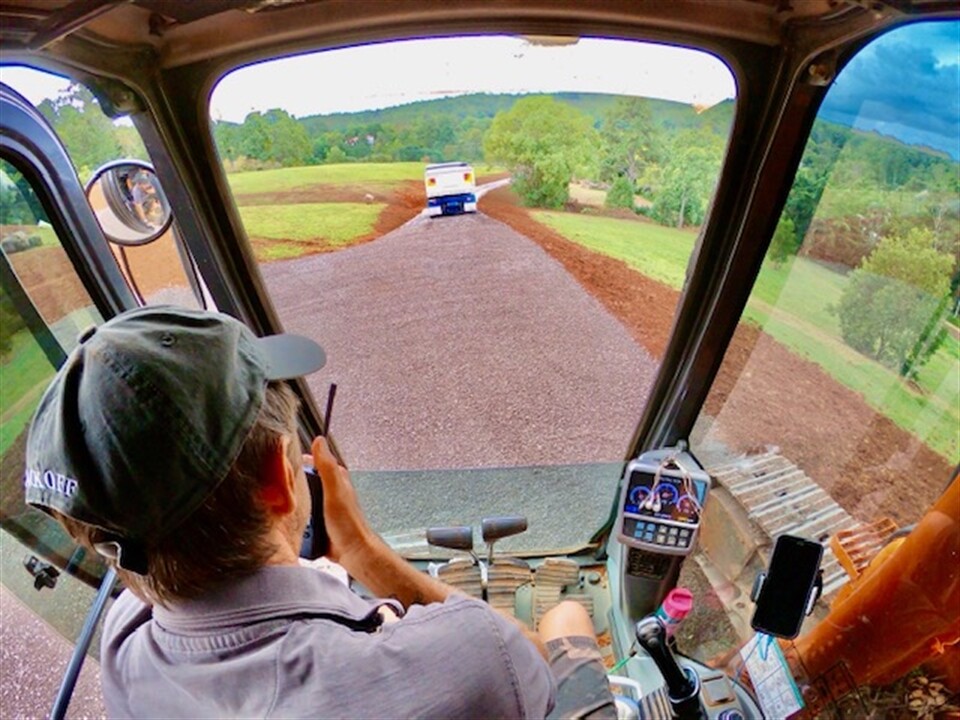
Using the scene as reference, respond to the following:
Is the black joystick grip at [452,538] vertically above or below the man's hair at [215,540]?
below

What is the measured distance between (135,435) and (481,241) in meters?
1.30

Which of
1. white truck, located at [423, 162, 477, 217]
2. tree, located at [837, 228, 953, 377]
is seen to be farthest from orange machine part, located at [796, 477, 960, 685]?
white truck, located at [423, 162, 477, 217]

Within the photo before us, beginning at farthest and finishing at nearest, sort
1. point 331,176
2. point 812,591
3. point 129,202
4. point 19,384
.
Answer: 1. point 331,176
2. point 129,202
3. point 19,384
4. point 812,591

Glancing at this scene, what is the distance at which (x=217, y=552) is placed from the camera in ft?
2.50

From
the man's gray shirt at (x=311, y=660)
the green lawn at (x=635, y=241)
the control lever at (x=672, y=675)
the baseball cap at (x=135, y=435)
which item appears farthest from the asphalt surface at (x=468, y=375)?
the man's gray shirt at (x=311, y=660)

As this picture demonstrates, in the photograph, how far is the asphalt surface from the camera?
1869mm

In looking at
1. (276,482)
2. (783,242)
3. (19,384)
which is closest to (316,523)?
(276,482)

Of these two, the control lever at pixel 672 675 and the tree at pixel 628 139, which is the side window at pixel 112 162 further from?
the control lever at pixel 672 675

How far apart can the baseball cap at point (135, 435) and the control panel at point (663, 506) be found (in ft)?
4.52

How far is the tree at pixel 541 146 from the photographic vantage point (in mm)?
1540

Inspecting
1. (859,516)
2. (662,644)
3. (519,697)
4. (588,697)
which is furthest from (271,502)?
(859,516)

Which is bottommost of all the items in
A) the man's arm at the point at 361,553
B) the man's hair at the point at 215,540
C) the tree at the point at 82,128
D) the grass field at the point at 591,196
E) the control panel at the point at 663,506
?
the control panel at the point at 663,506

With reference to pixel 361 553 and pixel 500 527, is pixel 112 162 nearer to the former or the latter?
pixel 361 553

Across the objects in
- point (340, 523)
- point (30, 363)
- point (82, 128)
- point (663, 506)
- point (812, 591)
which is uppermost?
point (82, 128)
